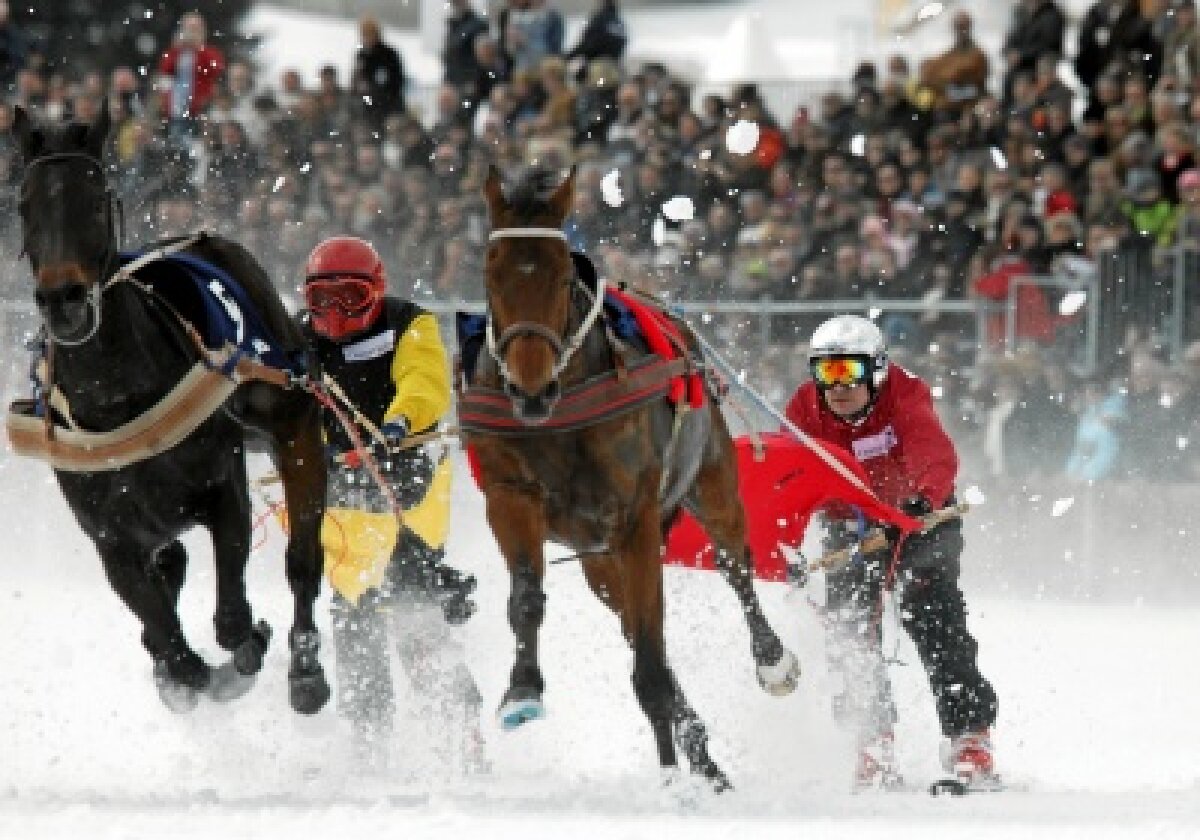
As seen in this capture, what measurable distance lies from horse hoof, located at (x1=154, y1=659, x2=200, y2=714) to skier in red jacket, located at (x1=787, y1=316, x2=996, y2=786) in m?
2.33

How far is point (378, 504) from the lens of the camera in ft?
29.6

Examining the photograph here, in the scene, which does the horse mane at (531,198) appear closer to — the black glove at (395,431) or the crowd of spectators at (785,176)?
the black glove at (395,431)

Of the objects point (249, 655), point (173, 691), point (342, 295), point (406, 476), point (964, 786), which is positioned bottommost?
point (964, 786)

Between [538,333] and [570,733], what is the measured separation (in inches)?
111

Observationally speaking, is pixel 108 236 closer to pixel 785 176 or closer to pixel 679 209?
pixel 679 209

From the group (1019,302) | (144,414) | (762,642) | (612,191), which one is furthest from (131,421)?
(612,191)

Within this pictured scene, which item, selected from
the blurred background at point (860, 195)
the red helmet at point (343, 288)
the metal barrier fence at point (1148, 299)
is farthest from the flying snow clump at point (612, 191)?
the red helmet at point (343, 288)

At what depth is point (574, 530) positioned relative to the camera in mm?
7758

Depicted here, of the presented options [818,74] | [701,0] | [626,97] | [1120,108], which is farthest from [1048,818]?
[701,0]

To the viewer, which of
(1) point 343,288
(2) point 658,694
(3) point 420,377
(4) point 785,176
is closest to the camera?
(2) point 658,694

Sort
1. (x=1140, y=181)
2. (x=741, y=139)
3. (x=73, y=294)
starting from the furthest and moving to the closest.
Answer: (x=741, y=139) → (x=1140, y=181) → (x=73, y=294)

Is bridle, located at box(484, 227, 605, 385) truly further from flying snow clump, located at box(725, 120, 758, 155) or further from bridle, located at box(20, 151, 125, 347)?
flying snow clump, located at box(725, 120, 758, 155)

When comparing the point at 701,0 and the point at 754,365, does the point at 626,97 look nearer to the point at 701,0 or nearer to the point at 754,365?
the point at 754,365

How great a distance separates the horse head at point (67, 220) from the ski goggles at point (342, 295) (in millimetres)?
1750
